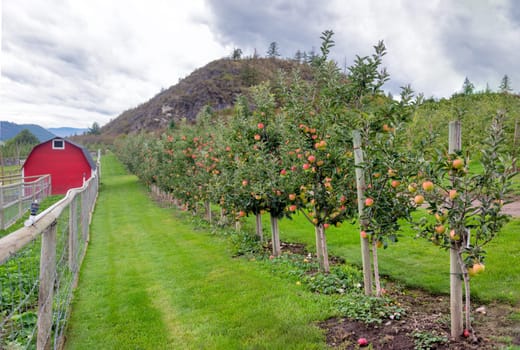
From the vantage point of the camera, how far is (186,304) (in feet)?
16.3

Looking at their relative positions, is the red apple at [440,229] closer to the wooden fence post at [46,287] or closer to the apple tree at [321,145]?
the apple tree at [321,145]

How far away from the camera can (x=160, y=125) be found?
3600 inches

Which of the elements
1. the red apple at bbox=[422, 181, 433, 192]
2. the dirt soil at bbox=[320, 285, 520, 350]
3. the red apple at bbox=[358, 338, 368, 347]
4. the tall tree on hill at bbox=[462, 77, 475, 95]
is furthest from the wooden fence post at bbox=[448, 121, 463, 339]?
the tall tree on hill at bbox=[462, 77, 475, 95]

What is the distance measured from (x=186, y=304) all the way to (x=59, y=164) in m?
26.6

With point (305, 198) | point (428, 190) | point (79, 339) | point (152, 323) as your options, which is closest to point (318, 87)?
point (305, 198)

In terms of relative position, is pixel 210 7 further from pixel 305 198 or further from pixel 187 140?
pixel 305 198

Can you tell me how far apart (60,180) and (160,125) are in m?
66.4

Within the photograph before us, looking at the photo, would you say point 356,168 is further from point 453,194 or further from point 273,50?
point 273,50

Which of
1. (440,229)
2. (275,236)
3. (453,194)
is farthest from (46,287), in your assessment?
(275,236)

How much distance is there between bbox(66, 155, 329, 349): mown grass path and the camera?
12.7 feet

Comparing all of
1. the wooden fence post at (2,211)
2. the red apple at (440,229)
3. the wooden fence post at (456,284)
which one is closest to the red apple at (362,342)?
the wooden fence post at (456,284)

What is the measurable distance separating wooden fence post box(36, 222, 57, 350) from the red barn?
1010 inches

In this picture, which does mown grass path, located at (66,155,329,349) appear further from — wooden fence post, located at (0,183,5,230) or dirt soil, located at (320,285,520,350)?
wooden fence post, located at (0,183,5,230)

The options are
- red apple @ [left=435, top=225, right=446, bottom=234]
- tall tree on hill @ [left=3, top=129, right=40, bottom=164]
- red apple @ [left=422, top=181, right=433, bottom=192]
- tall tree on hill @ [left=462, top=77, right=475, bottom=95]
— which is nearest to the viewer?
red apple @ [left=422, top=181, right=433, bottom=192]
